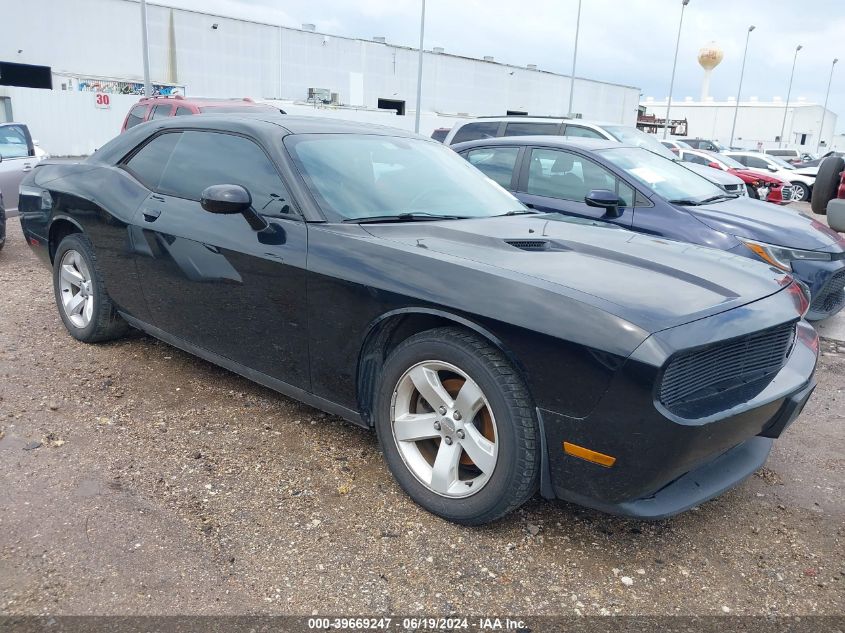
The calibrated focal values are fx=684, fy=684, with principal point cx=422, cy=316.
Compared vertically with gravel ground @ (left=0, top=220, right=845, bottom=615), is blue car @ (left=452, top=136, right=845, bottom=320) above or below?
above

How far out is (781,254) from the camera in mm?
5246

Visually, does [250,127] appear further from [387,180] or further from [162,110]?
[162,110]

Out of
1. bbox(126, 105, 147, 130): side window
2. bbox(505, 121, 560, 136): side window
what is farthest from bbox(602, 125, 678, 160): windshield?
bbox(126, 105, 147, 130): side window

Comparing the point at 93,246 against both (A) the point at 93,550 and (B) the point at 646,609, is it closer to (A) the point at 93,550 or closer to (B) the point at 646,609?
(A) the point at 93,550

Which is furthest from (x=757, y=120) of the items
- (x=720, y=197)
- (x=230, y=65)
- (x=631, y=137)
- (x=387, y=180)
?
(x=387, y=180)

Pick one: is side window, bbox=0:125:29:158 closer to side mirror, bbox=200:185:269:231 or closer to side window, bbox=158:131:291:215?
side window, bbox=158:131:291:215

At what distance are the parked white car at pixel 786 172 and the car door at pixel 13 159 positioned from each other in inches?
702

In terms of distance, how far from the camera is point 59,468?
2.98 meters

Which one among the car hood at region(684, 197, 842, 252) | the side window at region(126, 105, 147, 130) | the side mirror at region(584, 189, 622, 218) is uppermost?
the side window at region(126, 105, 147, 130)

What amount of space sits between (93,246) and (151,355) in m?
0.76

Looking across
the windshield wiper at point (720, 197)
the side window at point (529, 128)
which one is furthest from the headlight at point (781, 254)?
the side window at point (529, 128)

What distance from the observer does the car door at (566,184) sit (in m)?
5.62

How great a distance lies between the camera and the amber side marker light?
224 cm

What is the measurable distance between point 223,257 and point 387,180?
891mm
